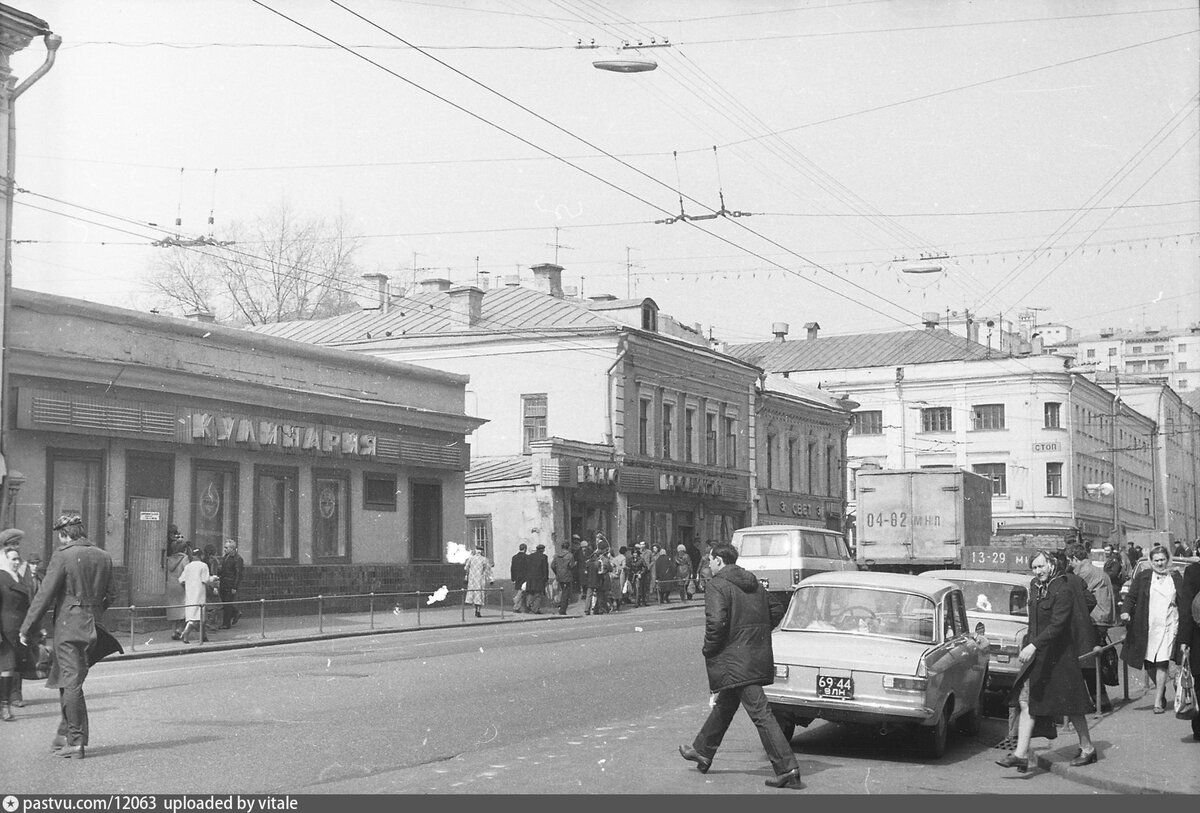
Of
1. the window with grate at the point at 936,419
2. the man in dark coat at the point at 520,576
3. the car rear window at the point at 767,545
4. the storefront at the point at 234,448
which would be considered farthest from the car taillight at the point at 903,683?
the window with grate at the point at 936,419

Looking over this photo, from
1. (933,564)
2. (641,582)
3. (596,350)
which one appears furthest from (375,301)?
(933,564)

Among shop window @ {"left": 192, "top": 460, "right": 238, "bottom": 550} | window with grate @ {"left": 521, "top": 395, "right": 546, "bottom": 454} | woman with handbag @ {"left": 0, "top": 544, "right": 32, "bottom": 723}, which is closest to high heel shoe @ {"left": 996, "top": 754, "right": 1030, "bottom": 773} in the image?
woman with handbag @ {"left": 0, "top": 544, "right": 32, "bottom": 723}

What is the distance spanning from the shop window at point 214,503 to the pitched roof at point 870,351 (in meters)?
48.7

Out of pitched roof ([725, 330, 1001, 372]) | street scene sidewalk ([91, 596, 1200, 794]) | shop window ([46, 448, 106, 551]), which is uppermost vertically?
pitched roof ([725, 330, 1001, 372])

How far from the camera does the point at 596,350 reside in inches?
1843

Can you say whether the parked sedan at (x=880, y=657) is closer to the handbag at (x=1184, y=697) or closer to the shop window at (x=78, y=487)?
the handbag at (x=1184, y=697)

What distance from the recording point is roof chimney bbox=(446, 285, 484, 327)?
48562mm

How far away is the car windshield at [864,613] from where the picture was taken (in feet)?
42.4

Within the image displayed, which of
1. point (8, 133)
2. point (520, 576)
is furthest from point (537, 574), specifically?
point (8, 133)

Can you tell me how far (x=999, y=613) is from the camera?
53.9 feet

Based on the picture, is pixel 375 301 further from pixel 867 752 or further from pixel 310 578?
pixel 867 752

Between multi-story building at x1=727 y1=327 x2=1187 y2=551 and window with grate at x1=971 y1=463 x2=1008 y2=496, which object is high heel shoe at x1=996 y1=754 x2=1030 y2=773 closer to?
multi-story building at x1=727 y1=327 x2=1187 y2=551

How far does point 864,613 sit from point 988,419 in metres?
65.4

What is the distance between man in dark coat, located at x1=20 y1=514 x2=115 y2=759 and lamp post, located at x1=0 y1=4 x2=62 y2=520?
13.7 m
